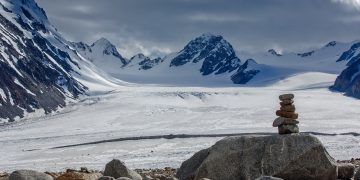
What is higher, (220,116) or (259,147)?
(220,116)

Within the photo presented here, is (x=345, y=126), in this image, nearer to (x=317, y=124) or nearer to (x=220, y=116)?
(x=317, y=124)

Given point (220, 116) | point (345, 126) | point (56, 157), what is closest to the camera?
point (56, 157)

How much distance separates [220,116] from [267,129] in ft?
142

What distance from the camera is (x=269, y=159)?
2031 centimetres

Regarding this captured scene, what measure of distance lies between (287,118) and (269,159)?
173cm

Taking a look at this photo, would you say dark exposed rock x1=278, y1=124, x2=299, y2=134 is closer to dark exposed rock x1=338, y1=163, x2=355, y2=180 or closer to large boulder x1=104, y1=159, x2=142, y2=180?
dark exposed rock x1=338, y1=163, x2=355, y2=180

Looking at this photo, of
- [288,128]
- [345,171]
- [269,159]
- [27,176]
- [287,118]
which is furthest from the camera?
[287,118]

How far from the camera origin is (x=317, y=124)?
139000 mm

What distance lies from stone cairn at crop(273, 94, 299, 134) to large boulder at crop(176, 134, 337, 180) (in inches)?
22.0

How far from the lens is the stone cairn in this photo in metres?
21.1

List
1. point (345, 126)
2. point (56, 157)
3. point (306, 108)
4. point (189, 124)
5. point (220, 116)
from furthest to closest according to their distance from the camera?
1. point (306, 108)
2. point (220, 116)
3. point (189, 124)
4. point (345, 126)
5. point (56, 157)

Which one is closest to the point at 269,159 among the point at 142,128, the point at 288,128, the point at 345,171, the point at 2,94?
the point at 288,128

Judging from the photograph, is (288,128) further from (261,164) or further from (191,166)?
(191,166)

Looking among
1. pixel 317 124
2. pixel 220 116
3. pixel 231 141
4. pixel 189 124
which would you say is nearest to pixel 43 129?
pixel 189 124
